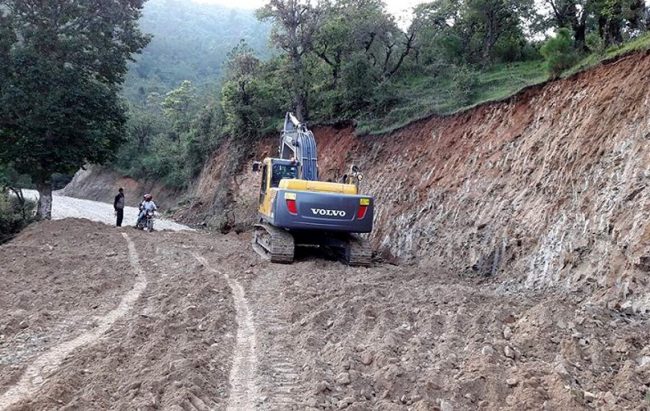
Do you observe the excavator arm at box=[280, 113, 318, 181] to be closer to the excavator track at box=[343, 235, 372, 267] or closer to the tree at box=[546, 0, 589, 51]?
the excavator track at box=[343, 235, 372, 267]

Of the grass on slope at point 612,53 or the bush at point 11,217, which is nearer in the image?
the grass on slope at point 612,53

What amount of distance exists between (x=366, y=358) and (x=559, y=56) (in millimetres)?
9679

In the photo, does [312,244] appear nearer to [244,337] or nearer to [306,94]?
[244,337]

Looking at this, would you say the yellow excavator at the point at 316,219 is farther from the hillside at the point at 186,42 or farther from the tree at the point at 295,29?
the hillside at the point at 186,42

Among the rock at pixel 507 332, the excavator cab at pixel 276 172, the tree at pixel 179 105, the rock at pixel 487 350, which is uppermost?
the tree at pixel 179 105

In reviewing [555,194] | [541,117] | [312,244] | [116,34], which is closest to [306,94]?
[116,34]

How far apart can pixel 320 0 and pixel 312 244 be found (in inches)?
569

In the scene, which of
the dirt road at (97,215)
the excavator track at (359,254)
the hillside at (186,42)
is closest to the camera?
the excavator track at (359,254)

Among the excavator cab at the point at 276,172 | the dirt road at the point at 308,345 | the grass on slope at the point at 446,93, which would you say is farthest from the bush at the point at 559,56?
the excavator cab at the point at 276,172

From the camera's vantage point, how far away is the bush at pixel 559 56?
41.0ft

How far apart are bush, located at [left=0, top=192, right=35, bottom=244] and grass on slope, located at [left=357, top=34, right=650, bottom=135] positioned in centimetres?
1225

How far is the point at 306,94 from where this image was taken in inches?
1017

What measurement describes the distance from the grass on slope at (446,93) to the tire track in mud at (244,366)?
8732 millimetres

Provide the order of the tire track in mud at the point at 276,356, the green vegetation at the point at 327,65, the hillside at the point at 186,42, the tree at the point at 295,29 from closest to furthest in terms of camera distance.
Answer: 1. the tire track in mud at the point at 276,356
2. the green vegetation at the point at 327,65
3. the tree at the point at 295,29
4. the hillside at the point at 186,42
